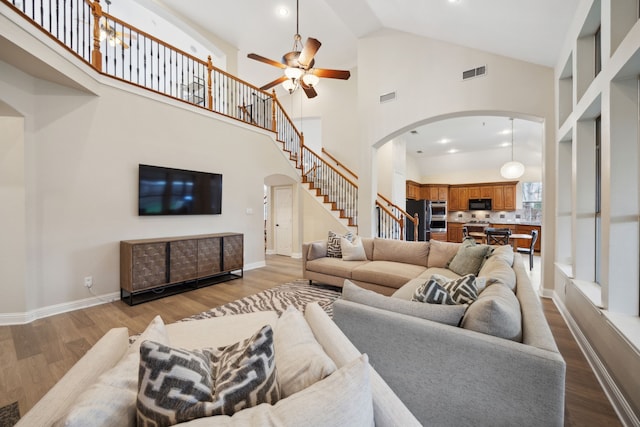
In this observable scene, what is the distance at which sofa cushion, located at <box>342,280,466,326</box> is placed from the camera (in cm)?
148

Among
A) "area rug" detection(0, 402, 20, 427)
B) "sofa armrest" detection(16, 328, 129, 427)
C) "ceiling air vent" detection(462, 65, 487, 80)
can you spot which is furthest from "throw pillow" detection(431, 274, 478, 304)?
"ceiling air vent" detection(462, 65, 487, 80)

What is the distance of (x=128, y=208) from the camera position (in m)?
3.87

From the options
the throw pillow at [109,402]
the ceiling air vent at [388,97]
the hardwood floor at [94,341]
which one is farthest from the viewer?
the ceiling air vent at [388,97]

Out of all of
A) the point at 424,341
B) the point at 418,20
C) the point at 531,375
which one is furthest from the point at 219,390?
the point at 418,20

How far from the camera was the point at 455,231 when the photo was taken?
993 cm

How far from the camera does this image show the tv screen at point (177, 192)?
4.01 metres

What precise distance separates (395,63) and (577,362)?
17.0ft

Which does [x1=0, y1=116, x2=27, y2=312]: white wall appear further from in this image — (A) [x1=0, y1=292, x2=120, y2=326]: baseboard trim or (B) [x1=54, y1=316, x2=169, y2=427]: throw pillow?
A: (B) [x1=54, y1=316, x2=169, y2=427]: throw pillow

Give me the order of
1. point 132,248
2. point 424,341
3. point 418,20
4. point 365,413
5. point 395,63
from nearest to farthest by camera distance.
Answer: point 365,413
point 424,341
point 132,248
point 418,20
point 395,63

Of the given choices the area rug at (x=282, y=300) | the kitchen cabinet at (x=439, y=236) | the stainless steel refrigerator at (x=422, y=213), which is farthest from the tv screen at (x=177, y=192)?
the kitchen cabinet at (x=439, y=236)

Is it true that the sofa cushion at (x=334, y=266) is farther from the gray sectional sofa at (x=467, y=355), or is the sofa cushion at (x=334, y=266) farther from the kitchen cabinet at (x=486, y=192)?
the kitchen cabinet at (x=486, y=192)

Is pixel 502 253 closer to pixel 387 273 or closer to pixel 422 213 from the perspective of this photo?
pixel 387 273

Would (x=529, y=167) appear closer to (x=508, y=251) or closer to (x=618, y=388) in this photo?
(x=508, y=251)

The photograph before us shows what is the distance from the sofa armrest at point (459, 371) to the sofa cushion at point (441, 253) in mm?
2440
